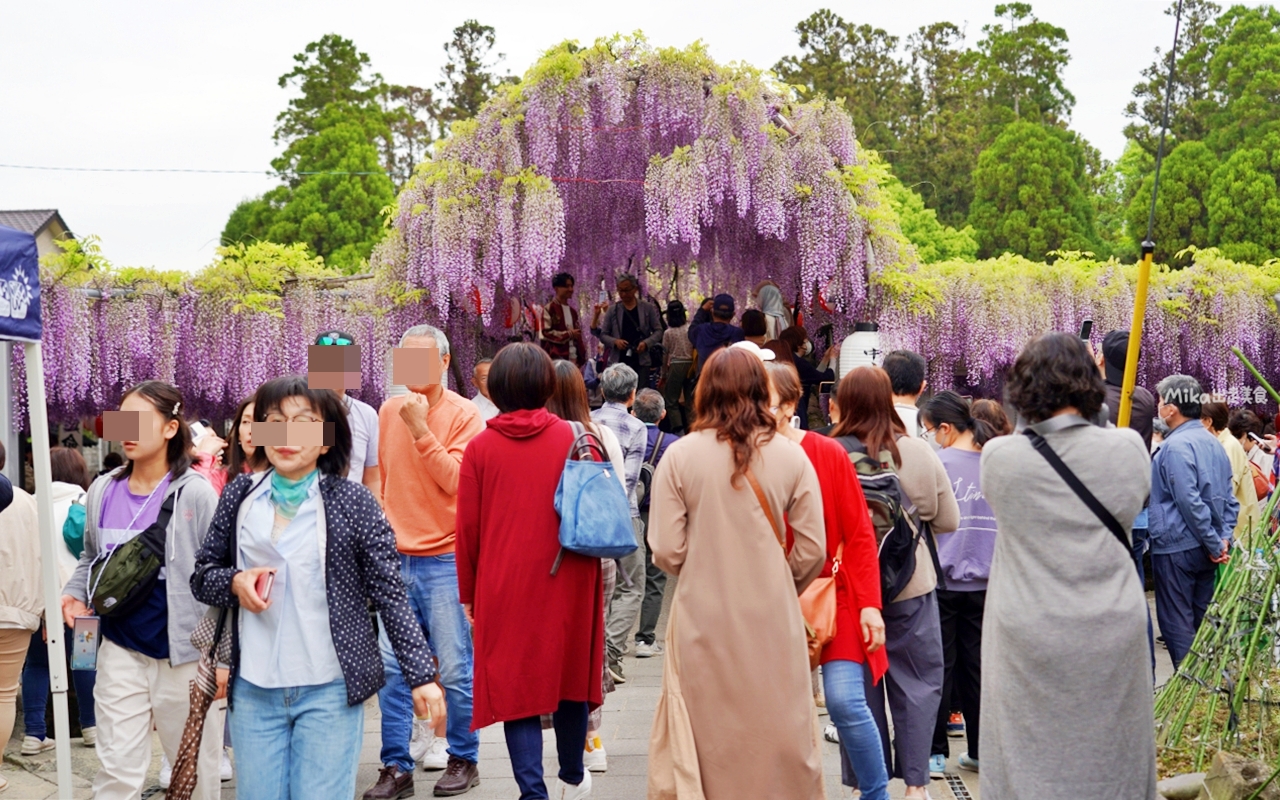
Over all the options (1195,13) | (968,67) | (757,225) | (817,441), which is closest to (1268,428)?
(757,225)

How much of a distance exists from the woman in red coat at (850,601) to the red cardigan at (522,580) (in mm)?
809

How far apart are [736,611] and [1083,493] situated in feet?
3.38

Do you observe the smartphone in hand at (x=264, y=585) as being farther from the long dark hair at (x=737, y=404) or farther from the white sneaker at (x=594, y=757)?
the white sneaker at (x=594, y=757)

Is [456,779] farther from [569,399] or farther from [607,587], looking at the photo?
[569,399]

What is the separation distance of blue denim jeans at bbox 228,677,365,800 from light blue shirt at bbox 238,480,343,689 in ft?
0.15

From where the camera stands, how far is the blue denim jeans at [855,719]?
4043 mm

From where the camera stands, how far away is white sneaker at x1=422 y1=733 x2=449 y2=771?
530 centimetres

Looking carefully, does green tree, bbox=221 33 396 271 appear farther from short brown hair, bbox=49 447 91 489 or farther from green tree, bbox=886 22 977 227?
short brown hair, bbox=49 447 91 489

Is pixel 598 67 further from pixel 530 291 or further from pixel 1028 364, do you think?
pixel 1028 364

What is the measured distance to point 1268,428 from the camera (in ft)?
43.9

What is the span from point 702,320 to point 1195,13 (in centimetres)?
3159

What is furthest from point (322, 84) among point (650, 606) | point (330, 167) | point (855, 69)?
point (650, 606)

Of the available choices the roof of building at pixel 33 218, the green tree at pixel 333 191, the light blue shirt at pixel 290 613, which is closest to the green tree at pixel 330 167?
the green tree at pixel 333 191

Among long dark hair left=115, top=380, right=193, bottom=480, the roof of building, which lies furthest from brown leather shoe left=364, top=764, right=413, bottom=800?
the roof of building
